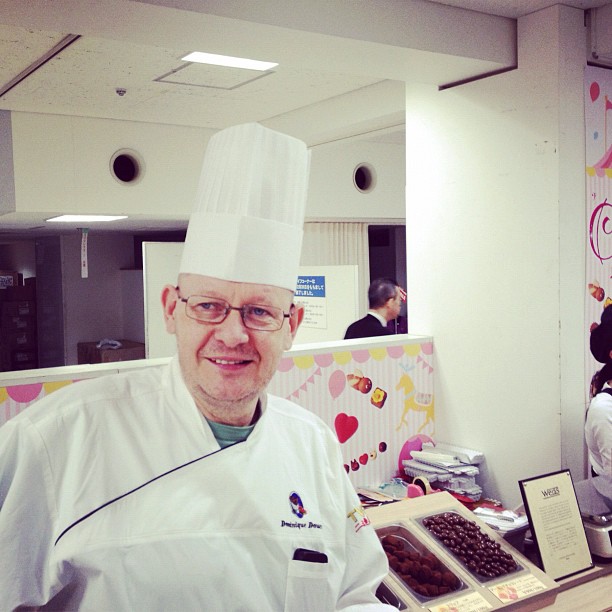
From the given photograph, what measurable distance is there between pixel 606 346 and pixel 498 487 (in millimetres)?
734

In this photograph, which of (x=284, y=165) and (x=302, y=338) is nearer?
(x=284, y=165)

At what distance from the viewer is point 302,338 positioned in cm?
574

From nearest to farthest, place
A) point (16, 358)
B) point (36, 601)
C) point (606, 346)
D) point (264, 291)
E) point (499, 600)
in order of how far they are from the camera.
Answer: point (36, 601) < point (264, 291) < point (499, 600) < point (606, 346) < point (16, 358)

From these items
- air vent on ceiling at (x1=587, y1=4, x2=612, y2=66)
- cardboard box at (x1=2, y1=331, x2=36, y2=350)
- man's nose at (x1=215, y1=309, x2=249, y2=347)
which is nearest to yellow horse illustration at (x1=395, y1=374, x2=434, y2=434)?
air vent on ceiling at (x1=587, y1=4, x2=612, y2=66)

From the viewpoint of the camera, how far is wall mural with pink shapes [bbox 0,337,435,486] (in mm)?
2893

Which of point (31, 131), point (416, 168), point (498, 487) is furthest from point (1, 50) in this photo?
point (498, 487)

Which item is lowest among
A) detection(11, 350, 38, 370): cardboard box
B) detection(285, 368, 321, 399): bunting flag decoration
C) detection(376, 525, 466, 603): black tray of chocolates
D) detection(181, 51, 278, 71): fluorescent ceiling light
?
detection(376, 525, 466, 603): black tray of chocolates

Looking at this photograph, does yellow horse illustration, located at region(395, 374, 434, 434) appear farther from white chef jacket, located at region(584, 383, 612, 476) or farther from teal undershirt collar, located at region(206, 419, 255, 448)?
teal undershirt collar, located at region(206, 419, 255, 448)

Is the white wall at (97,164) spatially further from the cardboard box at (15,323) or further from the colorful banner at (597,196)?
the cardboard box at (15,323)

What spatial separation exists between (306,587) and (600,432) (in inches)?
63.5

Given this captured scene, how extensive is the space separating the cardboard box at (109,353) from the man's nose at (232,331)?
600 cm

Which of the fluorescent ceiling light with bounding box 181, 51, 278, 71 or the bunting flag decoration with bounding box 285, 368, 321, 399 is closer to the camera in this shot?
the bunting flag decoration with bounding box 285, 368, 321, 399

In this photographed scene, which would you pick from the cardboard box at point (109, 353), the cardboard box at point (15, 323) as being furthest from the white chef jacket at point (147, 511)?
the cardboard box at point (15, 323)

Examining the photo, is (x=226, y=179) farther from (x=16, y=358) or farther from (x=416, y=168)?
(x=16, y=358)
